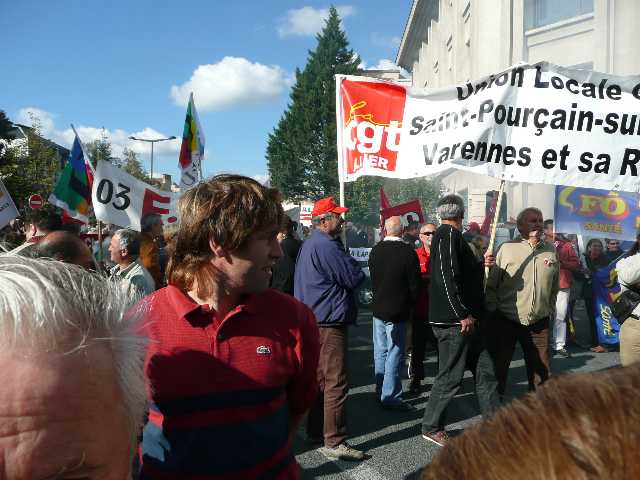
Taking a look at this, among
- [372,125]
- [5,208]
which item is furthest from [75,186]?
[372,125]

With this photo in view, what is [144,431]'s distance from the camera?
170cm

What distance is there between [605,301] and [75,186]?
8613mm

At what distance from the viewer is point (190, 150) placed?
8914 millimetres

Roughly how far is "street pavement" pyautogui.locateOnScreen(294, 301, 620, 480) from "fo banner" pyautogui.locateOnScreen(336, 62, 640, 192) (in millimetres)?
1849

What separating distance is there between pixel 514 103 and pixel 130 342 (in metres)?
4.46

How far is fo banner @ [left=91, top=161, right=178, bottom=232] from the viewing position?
7449 millimetres

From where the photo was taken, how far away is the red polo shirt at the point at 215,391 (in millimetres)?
1585

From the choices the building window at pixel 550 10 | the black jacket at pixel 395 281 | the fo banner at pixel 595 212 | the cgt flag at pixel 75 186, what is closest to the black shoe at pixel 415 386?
the black jacket at pixel 395 281

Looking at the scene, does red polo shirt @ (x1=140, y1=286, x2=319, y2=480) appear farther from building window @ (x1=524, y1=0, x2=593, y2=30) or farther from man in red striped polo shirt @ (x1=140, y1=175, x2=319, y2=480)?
building window @ (x1=524, y1=0, x2=593, y2=30)

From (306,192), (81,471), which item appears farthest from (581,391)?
(306,192)

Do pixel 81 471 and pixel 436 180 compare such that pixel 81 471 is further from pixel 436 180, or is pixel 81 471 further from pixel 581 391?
pixel 436 180

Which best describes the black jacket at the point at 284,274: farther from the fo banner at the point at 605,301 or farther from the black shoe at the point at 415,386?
the fo banner at the point at 605,301

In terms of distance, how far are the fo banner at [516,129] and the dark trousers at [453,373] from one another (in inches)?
58.7

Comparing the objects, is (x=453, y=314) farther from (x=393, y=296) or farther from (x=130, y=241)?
(x=130, y=241)
